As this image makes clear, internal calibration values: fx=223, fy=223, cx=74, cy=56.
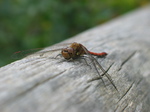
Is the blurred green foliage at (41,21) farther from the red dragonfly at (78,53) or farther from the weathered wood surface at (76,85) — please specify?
the red dragonfly at (78,53)

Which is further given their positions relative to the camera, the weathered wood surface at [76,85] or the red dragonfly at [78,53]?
the red dragonfly at [78,53]

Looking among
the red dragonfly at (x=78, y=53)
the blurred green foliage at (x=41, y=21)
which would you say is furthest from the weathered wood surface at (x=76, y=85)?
the blurred green foliage at (x=41, y=21)

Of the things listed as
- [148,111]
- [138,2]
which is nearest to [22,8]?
Result: [148,111]

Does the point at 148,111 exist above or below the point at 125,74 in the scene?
below

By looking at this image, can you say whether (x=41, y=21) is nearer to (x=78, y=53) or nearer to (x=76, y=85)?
(x=78, y=53)

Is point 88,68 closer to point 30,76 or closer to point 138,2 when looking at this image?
point 30,76

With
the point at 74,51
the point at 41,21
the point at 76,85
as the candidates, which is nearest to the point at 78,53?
the point at 74,51
